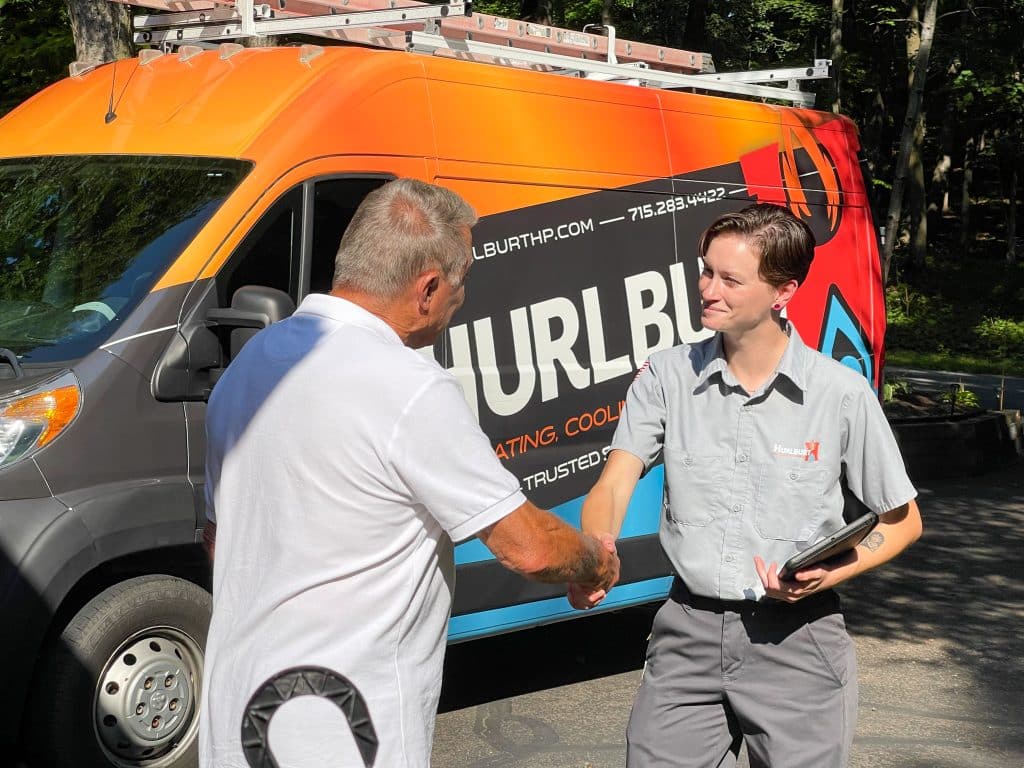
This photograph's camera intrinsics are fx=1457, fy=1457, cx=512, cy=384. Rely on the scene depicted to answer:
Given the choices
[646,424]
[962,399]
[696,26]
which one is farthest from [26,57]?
[696,26]

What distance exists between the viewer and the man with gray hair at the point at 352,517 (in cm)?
238

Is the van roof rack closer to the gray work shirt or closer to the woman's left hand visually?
the gray work shirt

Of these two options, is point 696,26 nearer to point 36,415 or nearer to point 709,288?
point 36,415

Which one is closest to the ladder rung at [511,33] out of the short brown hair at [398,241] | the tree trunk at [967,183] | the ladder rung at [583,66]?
the ladder rung at [583,66]

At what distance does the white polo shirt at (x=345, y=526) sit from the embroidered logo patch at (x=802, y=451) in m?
0.98

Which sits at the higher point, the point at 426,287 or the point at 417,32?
the point at 417,32

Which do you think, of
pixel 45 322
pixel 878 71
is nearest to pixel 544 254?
pixel 45 322

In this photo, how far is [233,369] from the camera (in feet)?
8.50

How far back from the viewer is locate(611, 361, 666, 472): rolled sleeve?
3.42 meters

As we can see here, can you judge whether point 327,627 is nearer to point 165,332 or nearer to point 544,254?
point 165,332

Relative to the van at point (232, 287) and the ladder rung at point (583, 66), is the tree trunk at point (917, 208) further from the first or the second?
the van at point (232, 287)

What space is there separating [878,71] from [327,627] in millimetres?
38381

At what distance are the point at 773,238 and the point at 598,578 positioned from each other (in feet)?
3.20

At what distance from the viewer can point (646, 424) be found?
343 cm
